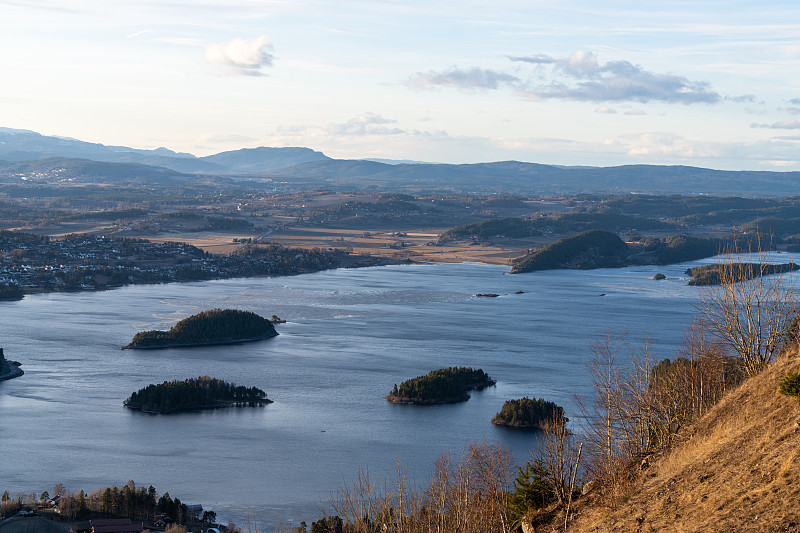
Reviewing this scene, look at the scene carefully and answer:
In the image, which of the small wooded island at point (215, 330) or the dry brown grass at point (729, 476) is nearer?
the dry brown grass at point (729, 476)

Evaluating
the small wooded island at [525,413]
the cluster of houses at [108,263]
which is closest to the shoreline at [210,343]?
the small wooded island at [525,413]

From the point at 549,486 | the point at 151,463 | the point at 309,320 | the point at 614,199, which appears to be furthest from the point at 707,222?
the point at 549,486

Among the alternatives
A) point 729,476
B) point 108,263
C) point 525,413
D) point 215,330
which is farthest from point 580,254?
point 729,476

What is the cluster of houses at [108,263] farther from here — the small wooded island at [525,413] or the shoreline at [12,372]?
the small wooded island at [525,413]

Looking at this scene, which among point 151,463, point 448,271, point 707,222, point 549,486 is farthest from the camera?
point 707,222

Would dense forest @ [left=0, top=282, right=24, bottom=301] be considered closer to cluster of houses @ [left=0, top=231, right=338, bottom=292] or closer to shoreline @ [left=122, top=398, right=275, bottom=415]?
cluster of houses @ [left=0, top=231, right=338, bottom=292]

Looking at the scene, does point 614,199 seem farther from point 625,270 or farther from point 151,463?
point 151,463
